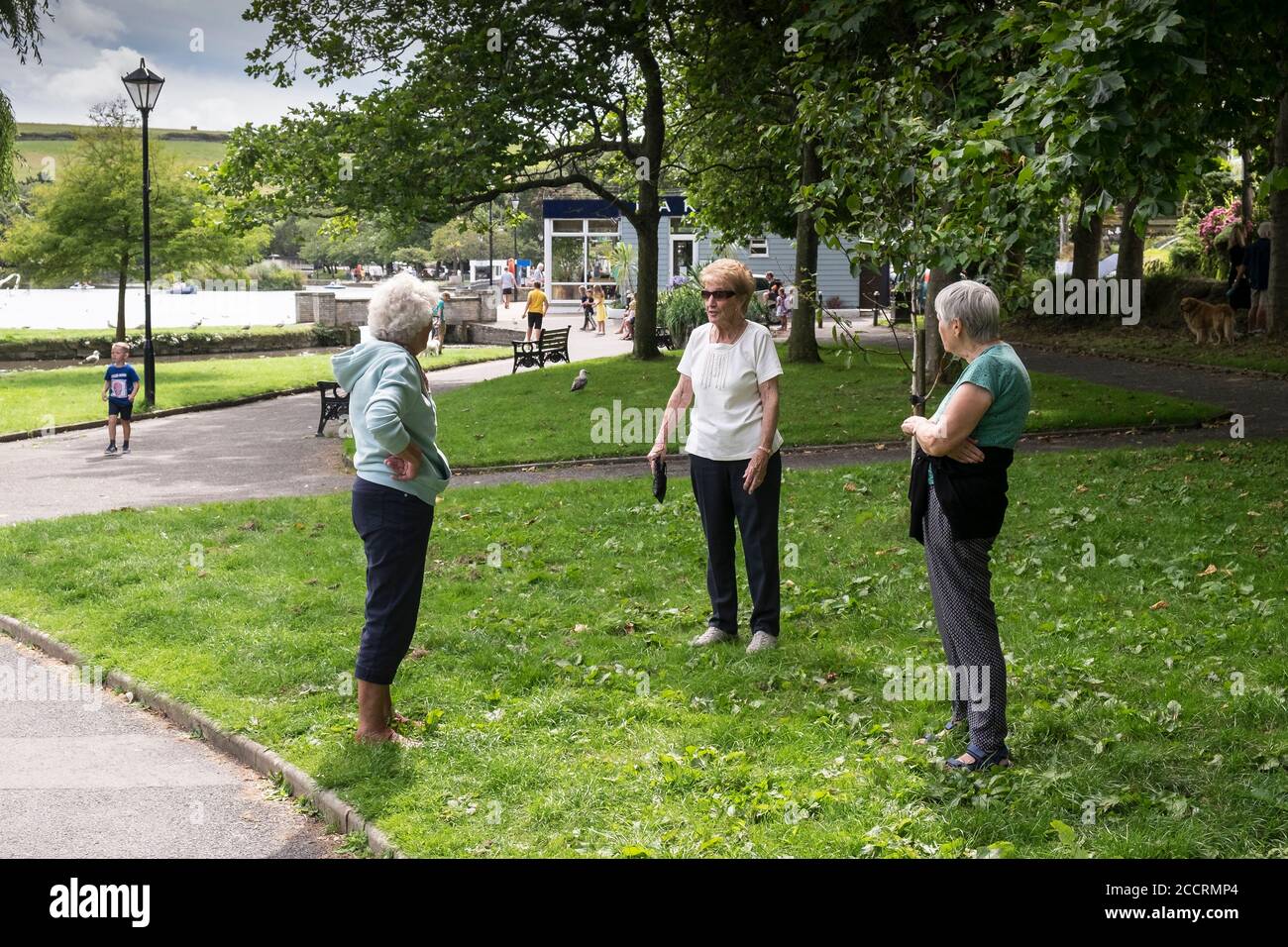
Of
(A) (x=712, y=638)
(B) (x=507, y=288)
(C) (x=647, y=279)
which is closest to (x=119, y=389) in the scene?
(C) (x=647, y=279)

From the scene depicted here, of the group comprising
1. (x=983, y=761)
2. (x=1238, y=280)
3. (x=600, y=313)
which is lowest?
(x=983, y=761)

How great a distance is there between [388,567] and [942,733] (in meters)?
2.53

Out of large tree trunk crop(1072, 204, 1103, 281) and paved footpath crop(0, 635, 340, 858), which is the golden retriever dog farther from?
paved footpath crop(0, 635, 340, 858)

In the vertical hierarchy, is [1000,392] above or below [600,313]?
below

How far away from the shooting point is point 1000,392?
16.9 ft

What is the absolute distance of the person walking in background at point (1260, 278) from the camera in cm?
2439

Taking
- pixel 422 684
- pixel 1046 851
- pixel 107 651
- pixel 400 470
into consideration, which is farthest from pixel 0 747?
pixel 1046 851

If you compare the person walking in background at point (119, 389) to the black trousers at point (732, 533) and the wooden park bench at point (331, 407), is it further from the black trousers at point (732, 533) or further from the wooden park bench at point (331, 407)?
the black trousers at point (732, 533)

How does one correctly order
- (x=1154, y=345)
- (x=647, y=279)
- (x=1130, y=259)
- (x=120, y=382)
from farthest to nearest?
(x=1130, y=259)
(x=1154, y=345)
(x=647, y=279)
(x=120, y=382)

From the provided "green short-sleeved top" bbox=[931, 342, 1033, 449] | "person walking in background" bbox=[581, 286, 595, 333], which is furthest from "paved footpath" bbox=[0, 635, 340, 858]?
"person walking in background" bbox=[581, 286, 595, 333]

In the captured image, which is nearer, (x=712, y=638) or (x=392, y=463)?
(x=392, y=463)

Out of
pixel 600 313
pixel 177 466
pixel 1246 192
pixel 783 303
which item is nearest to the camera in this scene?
pixel 177 466

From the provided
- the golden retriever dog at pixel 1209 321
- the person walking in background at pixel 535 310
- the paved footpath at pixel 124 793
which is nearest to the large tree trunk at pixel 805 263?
the golden retriever dog at pixel 1209 321

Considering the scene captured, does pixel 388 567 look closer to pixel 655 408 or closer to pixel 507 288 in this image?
pixel 655 408
